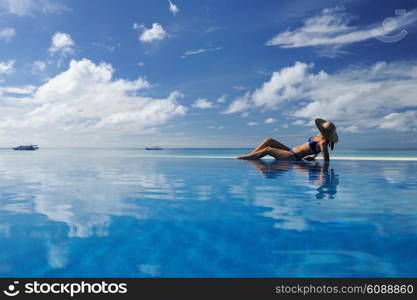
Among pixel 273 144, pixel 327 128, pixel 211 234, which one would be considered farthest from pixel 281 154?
pixel 211 234

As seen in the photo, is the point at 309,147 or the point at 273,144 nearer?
the point at 309,147

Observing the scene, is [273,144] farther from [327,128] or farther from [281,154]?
→ [327,128]

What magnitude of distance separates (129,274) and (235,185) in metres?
6.62

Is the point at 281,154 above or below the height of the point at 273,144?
below

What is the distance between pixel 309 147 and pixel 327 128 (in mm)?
1974

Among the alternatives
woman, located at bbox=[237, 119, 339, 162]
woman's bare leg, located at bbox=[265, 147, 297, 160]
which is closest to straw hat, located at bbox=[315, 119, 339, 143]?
woman, located at bbox=[237, 119, 339, 162]

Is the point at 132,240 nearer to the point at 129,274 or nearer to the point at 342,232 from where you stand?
the point at 129,274

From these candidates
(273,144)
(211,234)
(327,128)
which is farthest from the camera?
(273,144)

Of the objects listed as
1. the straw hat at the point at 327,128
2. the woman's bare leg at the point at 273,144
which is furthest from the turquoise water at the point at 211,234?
the woman's bare leg at the point at 273,144

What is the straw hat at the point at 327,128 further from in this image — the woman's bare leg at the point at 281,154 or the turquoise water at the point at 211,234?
the turquoise water at the point at 211,234

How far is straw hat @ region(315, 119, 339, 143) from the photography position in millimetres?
15531

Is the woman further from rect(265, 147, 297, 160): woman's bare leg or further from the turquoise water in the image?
the turquoise water

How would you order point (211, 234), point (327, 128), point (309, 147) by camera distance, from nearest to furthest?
point (211, 234), point (327, 128), point (309, 147)

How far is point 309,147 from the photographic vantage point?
56.3ft
